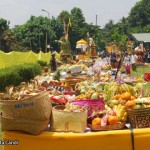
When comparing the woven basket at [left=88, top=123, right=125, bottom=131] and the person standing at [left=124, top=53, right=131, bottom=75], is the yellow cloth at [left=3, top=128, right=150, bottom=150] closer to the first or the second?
the woven basket at [left=88, top=123, right=125, bottom=131]

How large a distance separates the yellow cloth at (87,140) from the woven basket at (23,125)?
56mm

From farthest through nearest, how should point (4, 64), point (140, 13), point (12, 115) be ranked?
point (140, 13)
point (4, 64)
point (12, 115)

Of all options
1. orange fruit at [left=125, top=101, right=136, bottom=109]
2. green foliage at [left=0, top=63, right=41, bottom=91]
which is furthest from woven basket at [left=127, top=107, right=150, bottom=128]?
green foliage at [left=0, top=63, right=41, bottom=91]

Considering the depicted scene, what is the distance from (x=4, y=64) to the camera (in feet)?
57.6

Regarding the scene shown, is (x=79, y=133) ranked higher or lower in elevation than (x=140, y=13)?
lower

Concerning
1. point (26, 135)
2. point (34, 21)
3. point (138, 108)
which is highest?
point (34, 21)

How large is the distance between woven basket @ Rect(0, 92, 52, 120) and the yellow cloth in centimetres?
23

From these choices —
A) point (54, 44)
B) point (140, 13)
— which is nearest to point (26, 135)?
point (54, 44)

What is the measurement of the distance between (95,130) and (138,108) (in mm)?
573

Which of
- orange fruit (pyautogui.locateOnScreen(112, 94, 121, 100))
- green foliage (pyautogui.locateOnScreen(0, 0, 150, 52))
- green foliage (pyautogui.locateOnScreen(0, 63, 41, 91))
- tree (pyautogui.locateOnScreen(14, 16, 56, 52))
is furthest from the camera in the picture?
tree (pyautogui.locateOnScreen(14, 16, 56, 52))

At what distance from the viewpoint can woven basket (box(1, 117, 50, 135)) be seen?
4.19 metres

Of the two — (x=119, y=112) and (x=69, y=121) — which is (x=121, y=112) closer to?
(x=119, y=112)

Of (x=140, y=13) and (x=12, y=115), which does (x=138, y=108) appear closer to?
(x=12, y=115)

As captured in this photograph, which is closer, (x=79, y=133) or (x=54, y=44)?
(x=79, y=133)
